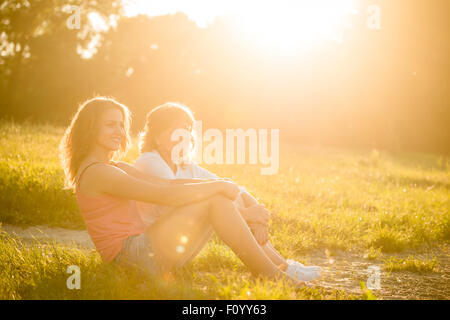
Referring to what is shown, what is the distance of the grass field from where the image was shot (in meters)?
3.21

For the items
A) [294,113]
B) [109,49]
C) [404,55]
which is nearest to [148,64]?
→ [109,49]

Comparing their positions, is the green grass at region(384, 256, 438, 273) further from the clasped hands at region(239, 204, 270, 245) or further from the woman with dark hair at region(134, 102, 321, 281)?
the clasped hands at region(239, 204, 270, 245)

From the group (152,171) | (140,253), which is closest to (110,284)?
(140,253)

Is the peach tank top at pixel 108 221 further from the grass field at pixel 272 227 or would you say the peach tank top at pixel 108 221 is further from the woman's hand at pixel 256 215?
the woman's hand at pixel 256 215

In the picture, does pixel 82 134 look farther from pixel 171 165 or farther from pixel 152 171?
pixel 171 165

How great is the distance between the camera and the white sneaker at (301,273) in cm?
343

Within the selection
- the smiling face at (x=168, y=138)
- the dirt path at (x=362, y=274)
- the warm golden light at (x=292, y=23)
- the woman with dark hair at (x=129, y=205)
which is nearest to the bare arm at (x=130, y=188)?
the woman with dark hair at (x=129, y=205)

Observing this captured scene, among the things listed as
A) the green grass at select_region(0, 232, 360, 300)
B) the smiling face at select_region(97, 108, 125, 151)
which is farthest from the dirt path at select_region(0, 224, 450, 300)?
the smiling face at select_region(97, 108, 125, 151)

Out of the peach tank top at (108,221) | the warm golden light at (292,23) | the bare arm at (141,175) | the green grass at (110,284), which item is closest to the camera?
the green grass at (110,284)

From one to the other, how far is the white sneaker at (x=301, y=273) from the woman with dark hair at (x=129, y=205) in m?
0.19

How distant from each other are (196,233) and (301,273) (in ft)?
3.14
